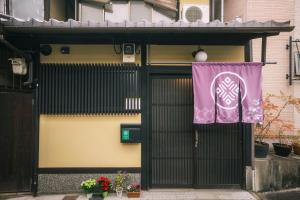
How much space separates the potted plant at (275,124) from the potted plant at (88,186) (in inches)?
191

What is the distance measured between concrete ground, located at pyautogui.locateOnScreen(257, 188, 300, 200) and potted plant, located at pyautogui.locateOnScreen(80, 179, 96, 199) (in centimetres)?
459

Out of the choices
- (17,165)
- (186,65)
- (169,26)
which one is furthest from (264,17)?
(17,165)

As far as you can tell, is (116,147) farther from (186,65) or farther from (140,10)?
(140,10)

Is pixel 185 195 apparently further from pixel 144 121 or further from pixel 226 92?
pixel 226 92

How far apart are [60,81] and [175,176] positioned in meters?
4.28

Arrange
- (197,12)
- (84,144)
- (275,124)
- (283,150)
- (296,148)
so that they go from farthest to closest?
(275,124)
(296,148)
(197,12)
(283,150)
(84,144)

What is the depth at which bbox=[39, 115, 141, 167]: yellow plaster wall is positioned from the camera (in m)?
8.79

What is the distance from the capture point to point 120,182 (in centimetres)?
851

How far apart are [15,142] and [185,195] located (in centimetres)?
488

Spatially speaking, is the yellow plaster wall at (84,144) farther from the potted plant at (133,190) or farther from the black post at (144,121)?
the potted plant at (133,190)

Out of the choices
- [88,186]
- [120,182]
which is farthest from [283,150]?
[88,186]

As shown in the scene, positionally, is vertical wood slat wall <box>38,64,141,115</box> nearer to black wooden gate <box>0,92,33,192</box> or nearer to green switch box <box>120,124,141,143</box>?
green switch box <box>120,124,141,143</box>

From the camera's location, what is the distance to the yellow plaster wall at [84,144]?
8.79 meters

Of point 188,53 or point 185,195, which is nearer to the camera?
point 185,195
